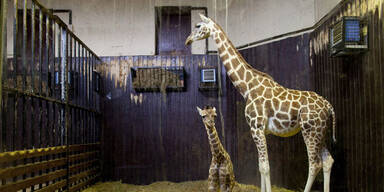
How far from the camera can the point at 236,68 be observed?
4.34 meters

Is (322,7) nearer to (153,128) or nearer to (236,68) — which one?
(236,68)

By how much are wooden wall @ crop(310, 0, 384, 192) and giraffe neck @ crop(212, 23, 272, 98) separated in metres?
0.92

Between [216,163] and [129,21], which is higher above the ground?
[129,21]

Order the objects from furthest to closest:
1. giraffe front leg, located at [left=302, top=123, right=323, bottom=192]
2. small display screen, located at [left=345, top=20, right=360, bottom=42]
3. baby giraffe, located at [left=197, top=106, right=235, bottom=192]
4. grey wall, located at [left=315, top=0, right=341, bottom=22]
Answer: grey wall, located at [left=315, top=0, right=341, bottom=22], baby giraffe, located at [left=197, top=106, right=235, bottom=192], giraffe front leg, located at [left=302, top=123, right=323, bottom=192], small display screen, located at [left=345, top=20, right=360, bottom=42]

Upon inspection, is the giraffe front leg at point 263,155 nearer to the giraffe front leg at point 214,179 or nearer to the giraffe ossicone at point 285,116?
the giraffe ossicone at point 285,116

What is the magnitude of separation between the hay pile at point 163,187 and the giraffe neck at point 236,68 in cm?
207

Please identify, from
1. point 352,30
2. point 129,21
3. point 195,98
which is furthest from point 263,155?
point 129,21

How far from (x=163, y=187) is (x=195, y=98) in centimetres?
180

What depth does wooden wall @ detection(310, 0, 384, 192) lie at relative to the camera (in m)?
3.28

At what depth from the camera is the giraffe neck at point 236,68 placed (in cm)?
426

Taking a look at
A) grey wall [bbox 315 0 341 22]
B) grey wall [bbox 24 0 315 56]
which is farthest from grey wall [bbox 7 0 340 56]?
grey wall [bbox 315 0 341 22]

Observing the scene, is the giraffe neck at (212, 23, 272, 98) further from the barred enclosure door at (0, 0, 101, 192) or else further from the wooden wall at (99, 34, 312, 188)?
the barred enclosure door at (0, 0, 101, 192)

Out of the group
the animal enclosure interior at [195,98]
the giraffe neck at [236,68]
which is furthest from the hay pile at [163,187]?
the giraffe neck at [236,68]

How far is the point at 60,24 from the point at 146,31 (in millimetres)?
2840
